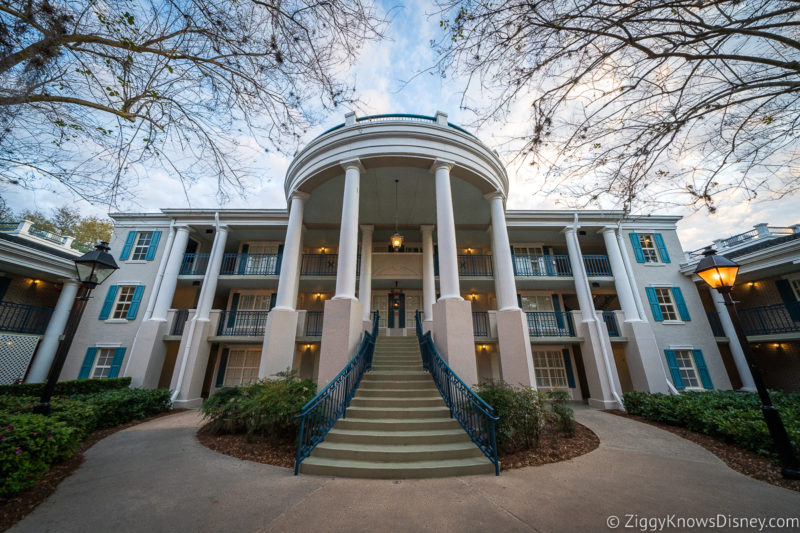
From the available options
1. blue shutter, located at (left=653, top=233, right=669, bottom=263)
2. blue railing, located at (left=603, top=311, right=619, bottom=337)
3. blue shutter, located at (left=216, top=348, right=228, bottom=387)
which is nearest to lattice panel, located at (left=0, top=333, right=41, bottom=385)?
blue shutter, located at (left=216, top=348, right=228, bottom=387)

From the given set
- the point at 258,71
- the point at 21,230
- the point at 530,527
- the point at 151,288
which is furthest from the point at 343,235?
the point at 21,230

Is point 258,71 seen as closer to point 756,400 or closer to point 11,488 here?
point 11,488

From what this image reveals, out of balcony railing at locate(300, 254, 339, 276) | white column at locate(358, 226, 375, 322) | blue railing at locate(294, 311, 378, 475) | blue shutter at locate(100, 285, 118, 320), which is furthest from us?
balcony railing at locate(300, 254, 339, 276)

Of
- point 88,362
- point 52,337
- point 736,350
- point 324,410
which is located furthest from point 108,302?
point 736,350

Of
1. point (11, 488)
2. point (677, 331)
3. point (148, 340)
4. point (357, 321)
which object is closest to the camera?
point (11, 488)

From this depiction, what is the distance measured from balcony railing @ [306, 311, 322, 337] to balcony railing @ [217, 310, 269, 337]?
1959 mm

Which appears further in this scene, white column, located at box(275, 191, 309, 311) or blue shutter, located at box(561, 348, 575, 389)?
blue shutter, located at box(561, 348, 575, 389)

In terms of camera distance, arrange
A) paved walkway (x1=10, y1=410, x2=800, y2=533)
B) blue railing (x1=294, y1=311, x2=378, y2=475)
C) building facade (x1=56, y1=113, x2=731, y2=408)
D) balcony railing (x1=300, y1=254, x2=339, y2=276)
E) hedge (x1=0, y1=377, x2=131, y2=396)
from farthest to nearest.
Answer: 1. balcony railing (x1=300, y1=254, x2=339, y2=276)
2. building facade (x1=56, y1=113, x2=731, y2=408)
3. hedge (x1=0, y1=377, x2=131, y2=396)
4. blue railing (x1=294, y1=311, x2=378, y2=475)
5. paved walkway (x1=10, y1=410, x2=800, y2=533)

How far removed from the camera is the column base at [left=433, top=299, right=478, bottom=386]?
673 cm

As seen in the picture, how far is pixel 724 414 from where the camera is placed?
20.8 feet

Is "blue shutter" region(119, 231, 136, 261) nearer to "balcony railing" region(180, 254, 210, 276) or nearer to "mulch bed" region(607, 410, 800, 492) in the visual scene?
"balcony railing" region(180, 254, 210, 276)

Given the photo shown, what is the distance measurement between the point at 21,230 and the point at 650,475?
78.8 ft

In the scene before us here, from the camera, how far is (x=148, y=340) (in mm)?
11695

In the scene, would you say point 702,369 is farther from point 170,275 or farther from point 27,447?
point 170,275
